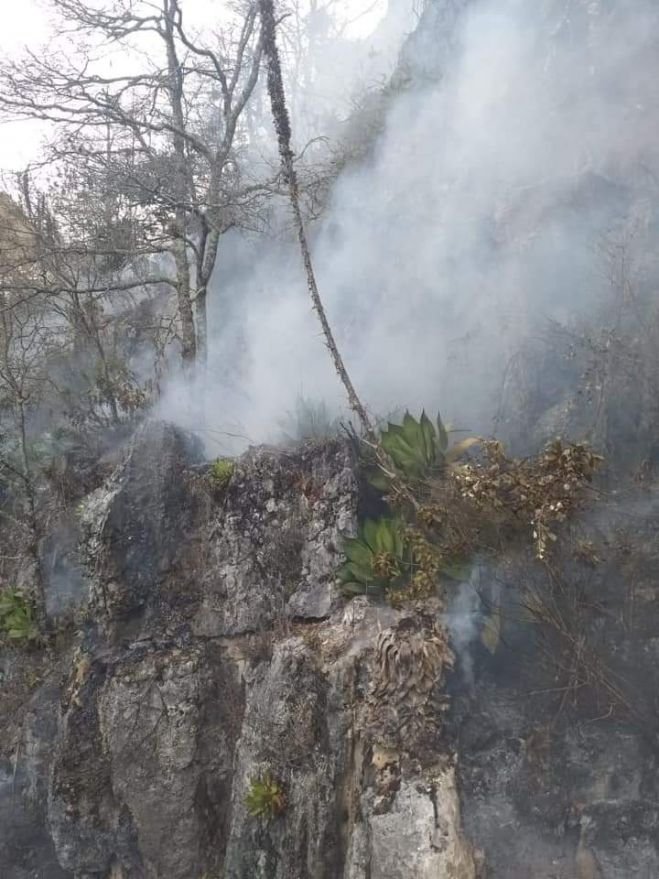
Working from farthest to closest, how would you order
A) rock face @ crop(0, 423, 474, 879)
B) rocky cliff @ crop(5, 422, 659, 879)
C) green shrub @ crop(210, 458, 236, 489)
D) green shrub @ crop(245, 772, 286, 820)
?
green shrub @ crop(210, 458, 236, 489) → green shrub @ crop(245, 772, 286, 820) → rock face @ crop(0, 423, 474, 879) → rocky cliff @ crop(5, 422, 659, 879)

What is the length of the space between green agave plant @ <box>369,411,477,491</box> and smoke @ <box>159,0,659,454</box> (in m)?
1.46

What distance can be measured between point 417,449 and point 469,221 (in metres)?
3.91

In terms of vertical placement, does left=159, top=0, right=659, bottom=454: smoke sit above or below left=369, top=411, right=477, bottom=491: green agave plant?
above

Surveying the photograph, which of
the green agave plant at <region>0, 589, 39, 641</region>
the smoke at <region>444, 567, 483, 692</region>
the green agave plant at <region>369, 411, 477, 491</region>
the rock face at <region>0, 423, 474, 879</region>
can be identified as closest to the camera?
the rock face at <region>0, 423, 474, 879</region>

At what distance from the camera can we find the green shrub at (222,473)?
6.58 metres

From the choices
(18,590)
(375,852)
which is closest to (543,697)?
(375,852)

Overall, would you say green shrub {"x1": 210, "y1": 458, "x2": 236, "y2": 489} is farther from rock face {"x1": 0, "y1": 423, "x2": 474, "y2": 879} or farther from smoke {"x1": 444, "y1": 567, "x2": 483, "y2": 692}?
smoke {"x1": 444, "y1": 567, "x2": 483, "y2": 692}

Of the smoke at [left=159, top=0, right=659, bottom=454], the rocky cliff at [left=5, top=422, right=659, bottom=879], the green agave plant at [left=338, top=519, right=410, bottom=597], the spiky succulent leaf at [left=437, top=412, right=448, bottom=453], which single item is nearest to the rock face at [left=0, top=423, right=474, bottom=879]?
the rocky cliff at [left=5, top=422, right=659, bottom=879]

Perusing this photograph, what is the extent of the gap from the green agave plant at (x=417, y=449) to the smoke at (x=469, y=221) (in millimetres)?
1458

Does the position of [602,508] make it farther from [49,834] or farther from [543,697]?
[49,834]

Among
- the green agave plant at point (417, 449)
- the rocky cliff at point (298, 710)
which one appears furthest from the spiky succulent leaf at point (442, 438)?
the rocky cliff at point (298, 710)

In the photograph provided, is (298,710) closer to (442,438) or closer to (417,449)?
(417,449)

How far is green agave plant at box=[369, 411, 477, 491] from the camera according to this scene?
18.7 feet

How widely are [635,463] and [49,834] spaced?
21.4 ft
